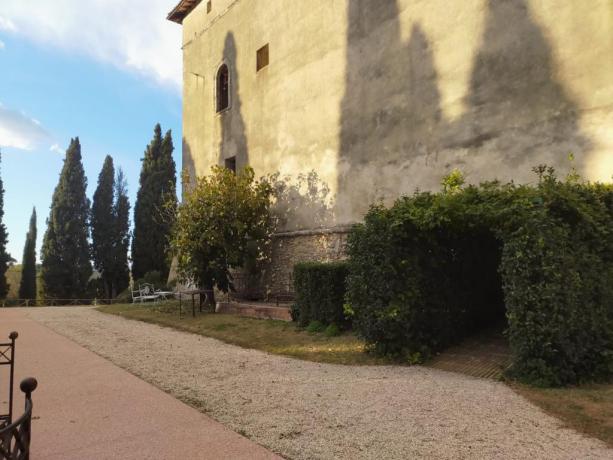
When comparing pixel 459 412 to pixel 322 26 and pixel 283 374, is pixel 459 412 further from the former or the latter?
pixel 322 26

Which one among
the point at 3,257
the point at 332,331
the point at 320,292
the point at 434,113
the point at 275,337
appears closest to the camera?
the point at 332,331

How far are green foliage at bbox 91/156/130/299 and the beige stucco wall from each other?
50.7 feet

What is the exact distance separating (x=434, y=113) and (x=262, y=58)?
8.53m

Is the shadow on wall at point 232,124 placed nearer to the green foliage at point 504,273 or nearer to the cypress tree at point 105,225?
the green foliage at point 504,273

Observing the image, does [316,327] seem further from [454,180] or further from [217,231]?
[217,231]

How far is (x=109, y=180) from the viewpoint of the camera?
110 ft

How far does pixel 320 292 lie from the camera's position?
973 centimetres

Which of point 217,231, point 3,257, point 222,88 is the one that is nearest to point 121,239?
point 3,257

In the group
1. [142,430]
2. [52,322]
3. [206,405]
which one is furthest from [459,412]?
[52,322]

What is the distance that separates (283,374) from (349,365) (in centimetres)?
119

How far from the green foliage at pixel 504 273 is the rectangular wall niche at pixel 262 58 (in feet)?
37.9

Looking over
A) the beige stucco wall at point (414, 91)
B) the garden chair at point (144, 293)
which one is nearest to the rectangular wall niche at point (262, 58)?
the beige stucco wall at point (414, 91)

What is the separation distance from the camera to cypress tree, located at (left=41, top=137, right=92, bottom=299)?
1143 inches

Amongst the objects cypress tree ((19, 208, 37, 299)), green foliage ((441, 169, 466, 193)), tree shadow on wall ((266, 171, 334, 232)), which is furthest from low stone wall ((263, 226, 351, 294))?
cypress tree ((19, 208, 37, 299))
